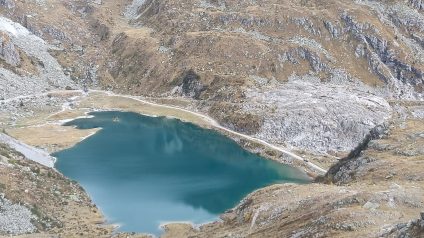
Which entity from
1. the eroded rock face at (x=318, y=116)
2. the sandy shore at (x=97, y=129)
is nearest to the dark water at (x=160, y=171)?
the sandy shore at (x=97, y=129)

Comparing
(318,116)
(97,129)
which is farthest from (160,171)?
(318,116)

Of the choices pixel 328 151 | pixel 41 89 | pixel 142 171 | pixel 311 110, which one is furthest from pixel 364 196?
pixel 41 89

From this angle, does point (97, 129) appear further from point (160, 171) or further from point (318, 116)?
point (318, 116)

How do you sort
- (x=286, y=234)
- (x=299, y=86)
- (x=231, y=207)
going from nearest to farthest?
(x=286, y=234) → (x=231, y=207) → (x=299, y=86)

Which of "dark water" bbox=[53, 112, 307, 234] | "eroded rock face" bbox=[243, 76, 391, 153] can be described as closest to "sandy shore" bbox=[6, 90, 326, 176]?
"dark water" bbox=[53, 112, 307, 234]

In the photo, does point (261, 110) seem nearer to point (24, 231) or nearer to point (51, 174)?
point (51, 174)

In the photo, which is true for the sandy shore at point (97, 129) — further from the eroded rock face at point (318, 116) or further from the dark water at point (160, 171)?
the eroded rock face at point (318, 116)

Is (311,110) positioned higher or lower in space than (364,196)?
lower

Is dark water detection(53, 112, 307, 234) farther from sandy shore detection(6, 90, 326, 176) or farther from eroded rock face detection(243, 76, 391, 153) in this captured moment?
eroded rock face detection(243, 76, 391, 153)

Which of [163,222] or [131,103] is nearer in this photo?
[163,222]
